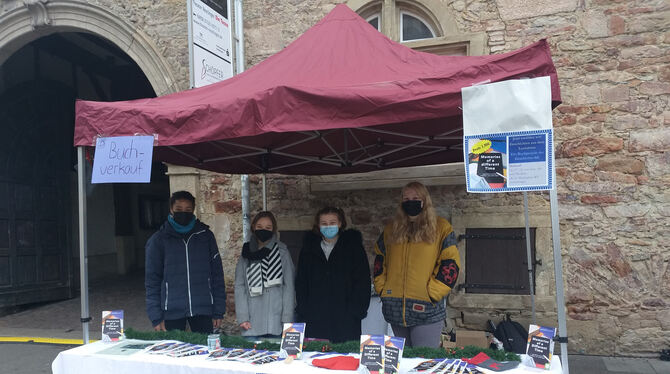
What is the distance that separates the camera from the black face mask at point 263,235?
3.54m

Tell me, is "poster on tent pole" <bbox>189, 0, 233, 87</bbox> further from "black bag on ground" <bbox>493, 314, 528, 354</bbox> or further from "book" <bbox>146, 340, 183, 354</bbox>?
"black bag on ground" <bbox>493, 314, 528, 354</bbox>

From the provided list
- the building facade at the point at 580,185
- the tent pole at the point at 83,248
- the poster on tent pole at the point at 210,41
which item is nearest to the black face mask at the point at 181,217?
the tent pole at the point at 83,248

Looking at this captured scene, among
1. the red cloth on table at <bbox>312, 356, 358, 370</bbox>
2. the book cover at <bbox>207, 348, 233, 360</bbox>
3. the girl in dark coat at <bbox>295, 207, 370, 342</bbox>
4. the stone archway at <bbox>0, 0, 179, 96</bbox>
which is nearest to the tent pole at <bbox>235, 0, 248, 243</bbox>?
the stone archway at <bbox>0, 0, 179, 96</bbox>

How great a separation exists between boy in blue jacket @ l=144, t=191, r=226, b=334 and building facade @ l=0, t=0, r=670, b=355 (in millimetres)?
2104

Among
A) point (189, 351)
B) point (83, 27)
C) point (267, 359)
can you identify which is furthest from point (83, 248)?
point (83, 27)

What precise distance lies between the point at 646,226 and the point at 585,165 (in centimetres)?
77

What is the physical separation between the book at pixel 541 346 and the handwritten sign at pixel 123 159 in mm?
2278

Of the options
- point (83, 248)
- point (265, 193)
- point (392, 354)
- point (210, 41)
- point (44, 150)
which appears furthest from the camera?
point (44, 150)

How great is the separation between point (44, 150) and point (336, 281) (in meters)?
7.11

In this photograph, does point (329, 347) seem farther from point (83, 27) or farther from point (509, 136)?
point (83, 27)

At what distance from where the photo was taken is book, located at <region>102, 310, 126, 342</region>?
309 centimetres

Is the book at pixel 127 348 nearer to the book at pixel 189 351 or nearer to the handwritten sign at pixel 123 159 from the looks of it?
the book at pixel 189 351

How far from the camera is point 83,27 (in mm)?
6215

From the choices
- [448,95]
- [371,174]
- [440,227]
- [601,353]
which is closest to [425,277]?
[440,227]
